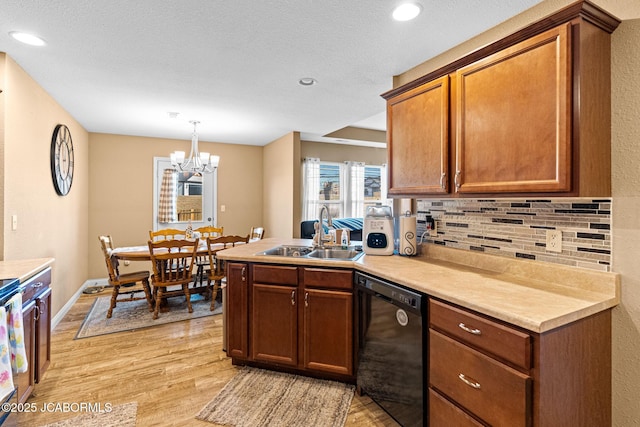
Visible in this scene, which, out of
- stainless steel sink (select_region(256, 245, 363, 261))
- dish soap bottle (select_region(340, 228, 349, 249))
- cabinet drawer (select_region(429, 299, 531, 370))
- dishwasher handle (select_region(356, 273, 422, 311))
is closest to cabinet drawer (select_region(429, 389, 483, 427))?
cabinet drawer (select_region(429, 299, 531, 370))

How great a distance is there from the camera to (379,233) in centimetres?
245

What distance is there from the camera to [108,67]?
257 centimetres

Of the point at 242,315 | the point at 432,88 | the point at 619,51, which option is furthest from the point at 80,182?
the point at 619,51

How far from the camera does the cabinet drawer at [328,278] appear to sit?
214cm

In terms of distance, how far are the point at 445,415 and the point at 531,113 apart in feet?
4.73

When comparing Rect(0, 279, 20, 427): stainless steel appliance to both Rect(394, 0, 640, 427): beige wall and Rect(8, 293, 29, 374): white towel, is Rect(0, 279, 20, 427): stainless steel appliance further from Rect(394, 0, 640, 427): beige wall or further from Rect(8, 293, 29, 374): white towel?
Rect(394, 0, 640, 427): beige wall

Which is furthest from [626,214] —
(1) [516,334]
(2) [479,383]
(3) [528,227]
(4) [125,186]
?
(4) [125,186]

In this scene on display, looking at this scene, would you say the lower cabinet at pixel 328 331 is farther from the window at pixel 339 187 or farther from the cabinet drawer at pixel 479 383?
the window at pixel 339 187

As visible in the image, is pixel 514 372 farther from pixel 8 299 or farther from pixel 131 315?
pixel 131 315

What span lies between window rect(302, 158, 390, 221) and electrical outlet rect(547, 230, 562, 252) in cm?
428

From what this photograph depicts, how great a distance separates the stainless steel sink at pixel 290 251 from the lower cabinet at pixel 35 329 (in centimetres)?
146

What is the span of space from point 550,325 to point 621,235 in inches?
26.7

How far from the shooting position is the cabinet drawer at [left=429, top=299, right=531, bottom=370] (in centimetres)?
117

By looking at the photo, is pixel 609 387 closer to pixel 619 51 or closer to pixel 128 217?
pixel 619 51
